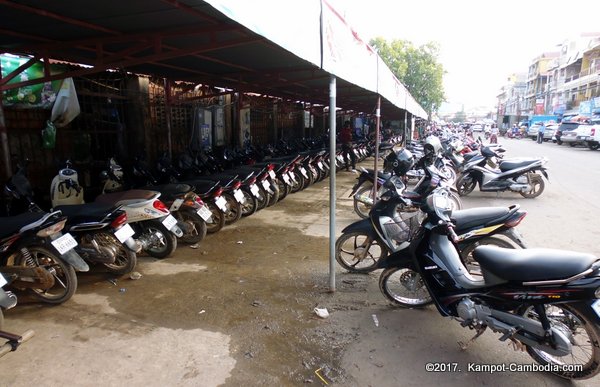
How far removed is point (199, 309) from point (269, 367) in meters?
1.08

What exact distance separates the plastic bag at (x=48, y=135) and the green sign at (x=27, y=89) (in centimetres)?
30

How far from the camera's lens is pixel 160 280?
4164 mm

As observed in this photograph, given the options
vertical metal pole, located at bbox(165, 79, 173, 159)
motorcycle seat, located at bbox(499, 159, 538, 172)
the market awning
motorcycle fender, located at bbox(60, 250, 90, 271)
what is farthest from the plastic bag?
motorcycle seat, located at bbox(499, 159, 538, 172)

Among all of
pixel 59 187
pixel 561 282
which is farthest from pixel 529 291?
pixel 59 187

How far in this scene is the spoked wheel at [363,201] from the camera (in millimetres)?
6539

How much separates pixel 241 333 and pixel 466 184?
Result: 22.6ft

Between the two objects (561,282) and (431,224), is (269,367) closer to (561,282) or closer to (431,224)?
(431,224)

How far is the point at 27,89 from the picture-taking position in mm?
6043

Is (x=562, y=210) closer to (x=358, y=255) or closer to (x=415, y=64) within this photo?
(x=358, y=255)

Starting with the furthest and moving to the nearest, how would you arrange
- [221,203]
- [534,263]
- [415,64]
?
[415,64], [221,203], [534,263]

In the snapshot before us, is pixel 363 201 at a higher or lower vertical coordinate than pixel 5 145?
lower

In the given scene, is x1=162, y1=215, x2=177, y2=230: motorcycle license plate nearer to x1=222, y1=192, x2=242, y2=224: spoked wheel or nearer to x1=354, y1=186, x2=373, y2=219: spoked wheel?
x1=222, y1=192, x2=242, y2=224: spoked wheel

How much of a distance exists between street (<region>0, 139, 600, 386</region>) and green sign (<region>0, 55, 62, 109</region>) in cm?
341

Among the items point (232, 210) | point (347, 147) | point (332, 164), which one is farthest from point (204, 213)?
point (347, 147)
